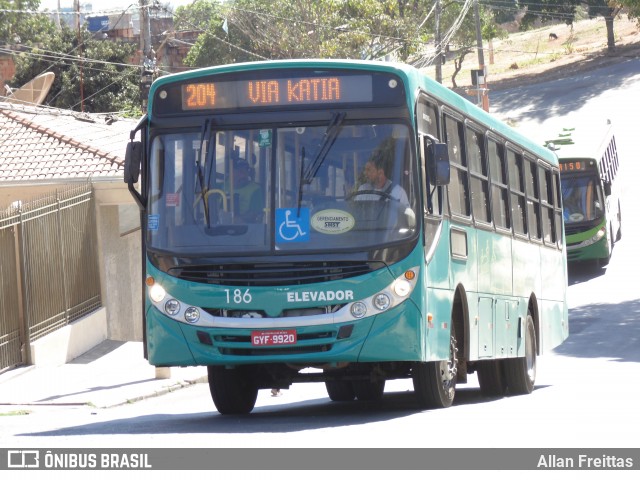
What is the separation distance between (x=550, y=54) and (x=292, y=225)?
257 feet

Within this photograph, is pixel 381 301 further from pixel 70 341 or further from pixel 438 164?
pixel 70 341

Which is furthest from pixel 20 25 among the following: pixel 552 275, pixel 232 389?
pixel 232 389

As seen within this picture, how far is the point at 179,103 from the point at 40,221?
33.8 ft

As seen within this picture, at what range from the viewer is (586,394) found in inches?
572

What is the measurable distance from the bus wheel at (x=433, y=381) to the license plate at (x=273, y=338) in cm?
137

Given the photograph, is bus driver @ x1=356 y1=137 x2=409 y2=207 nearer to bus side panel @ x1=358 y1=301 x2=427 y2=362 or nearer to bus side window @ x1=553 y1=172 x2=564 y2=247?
bus side panel @ x1=358 y1=301 x2=427 y2=362

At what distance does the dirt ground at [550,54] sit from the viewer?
248 ft

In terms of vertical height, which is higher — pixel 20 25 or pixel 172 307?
pixel 20 25

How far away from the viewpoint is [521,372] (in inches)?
612

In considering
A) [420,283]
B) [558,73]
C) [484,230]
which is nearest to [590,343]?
[484,230]

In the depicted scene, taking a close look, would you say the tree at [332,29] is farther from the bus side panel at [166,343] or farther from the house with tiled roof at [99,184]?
the bus side panel at [166,343]

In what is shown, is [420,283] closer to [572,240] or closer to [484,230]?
[484,230]

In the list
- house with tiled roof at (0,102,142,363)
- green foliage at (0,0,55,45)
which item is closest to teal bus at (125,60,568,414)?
house with tiled roof at (0,102,142,363)

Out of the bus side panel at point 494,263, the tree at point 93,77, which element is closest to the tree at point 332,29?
the tree at point 93,77
